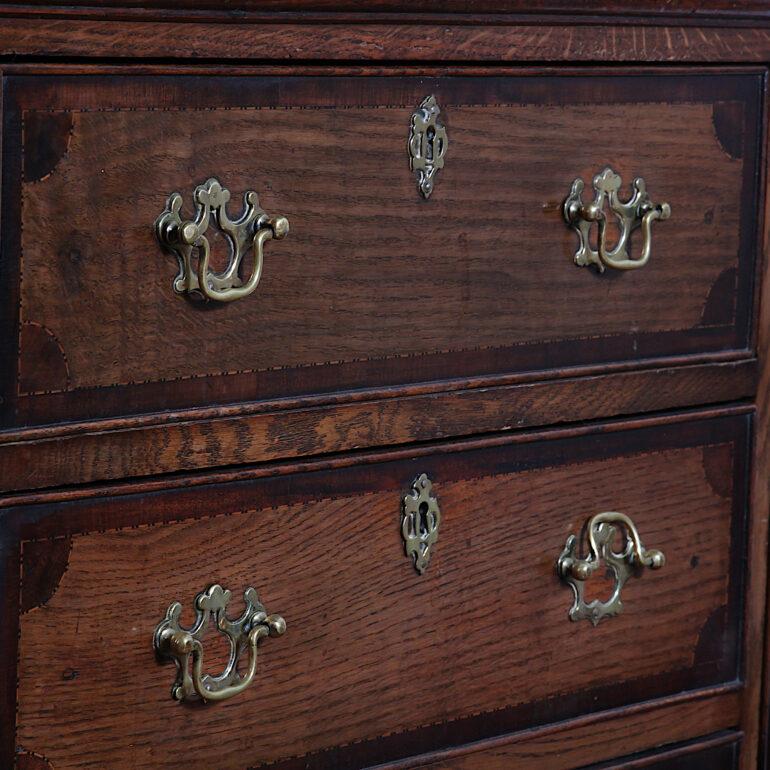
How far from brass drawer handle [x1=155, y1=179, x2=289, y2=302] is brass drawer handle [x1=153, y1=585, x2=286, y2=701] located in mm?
204

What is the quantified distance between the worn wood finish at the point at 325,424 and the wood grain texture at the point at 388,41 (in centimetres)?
23

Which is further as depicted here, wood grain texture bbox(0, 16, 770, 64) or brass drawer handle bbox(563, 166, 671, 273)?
brass drawer handle bbox(563, 166, 671, 273)

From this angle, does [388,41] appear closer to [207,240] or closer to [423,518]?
[207,240]

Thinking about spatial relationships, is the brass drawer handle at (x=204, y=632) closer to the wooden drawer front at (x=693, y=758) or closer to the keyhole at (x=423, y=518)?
the keyhole at (x=423, y=518)

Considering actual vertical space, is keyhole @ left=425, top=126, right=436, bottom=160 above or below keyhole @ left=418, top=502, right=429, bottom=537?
above

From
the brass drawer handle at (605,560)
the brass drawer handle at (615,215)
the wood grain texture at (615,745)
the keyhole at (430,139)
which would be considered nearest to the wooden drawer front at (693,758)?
the wood grain texture at (615,745)

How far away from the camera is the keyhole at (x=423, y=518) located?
1030mm

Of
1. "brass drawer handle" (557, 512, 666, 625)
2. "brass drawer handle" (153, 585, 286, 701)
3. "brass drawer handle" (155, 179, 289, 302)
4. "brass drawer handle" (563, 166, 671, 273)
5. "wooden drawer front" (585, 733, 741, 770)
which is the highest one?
"brass drawer handle" (563, 166, 671, 273)

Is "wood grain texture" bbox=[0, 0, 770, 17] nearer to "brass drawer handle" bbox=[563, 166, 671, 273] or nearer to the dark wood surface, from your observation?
"brass drawer handle" bbox=[563, 166, 671, 273]

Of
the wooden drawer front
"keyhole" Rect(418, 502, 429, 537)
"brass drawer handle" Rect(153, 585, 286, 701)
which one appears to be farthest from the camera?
the wooden drawer front

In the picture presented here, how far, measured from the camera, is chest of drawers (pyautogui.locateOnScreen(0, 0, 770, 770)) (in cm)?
87

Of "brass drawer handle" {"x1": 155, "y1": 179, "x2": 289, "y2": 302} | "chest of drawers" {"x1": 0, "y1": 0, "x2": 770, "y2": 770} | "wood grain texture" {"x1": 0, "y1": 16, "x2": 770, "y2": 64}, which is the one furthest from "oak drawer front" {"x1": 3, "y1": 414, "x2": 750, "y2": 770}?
"wood grain texture" {"x1": 0, "y1": 16, "x2": 770, "y2": 64}

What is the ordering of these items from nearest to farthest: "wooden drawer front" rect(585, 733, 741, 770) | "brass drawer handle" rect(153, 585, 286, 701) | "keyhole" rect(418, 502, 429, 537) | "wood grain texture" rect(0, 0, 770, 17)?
"wood grain texture" rect(0, 0, 770, 17) < "brass drawer handle" rect(153, 585, 286, 701) < "keyhole" rect(418, 502, 429, 537) < "wooden drawer front" rect(585, 733, 741, 770)

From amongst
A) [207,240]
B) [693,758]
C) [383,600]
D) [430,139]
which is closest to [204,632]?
[383,600]
